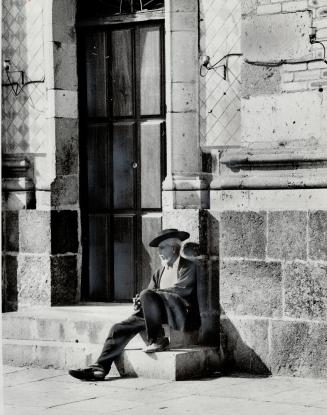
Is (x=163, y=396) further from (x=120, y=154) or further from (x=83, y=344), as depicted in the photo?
(x=120, y=154)

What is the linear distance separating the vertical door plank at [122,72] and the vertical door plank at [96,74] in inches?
4.6

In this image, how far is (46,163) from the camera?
12000 mm

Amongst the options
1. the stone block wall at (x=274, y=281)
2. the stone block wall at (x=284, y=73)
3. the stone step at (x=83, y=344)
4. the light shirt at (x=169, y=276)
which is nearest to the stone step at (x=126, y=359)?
the stone step at (x=83, y=344)

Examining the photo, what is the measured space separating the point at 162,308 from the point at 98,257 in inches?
78.0

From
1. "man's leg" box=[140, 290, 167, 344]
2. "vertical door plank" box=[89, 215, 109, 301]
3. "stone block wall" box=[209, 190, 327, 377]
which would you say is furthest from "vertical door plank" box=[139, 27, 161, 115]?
"man's leg" box=[140, 290, 167, 344]

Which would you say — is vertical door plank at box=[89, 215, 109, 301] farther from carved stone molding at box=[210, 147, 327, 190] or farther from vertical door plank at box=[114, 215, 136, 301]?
carved stone molding at box=[210, 147, 327, 190]

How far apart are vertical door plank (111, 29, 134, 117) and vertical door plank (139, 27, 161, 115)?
14 cm

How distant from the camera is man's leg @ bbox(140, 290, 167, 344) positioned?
10.1m

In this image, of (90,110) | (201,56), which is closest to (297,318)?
(201,56)

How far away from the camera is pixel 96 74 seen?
39.5 ft

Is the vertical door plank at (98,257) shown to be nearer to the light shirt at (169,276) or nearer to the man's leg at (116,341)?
the light shirt at (169,276)

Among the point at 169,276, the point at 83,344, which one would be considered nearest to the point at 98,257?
the point at 83,344

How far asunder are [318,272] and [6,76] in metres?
4.23

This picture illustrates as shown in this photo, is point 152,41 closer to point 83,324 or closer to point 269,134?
point 269,134
